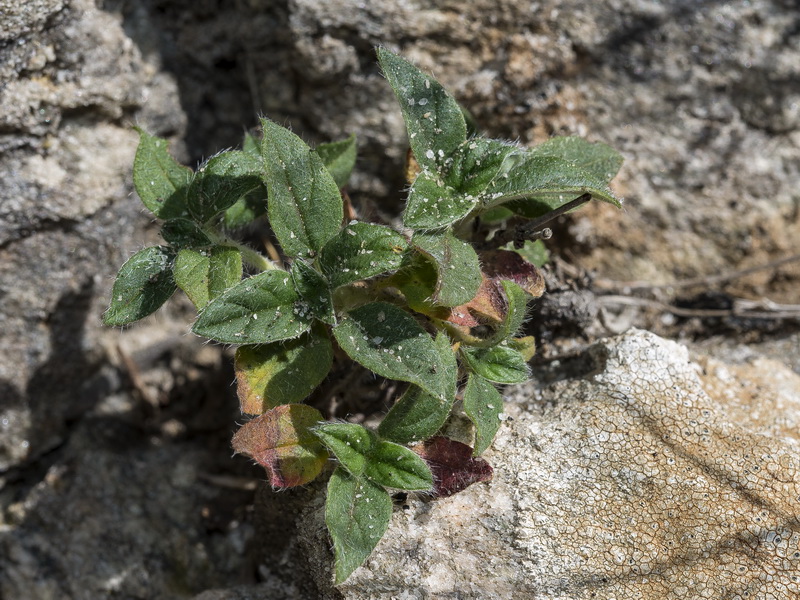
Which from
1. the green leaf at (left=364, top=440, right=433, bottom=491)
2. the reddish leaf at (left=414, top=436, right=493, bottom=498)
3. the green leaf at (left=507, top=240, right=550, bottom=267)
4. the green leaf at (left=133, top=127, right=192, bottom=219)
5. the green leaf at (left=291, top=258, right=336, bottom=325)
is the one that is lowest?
the reddish leaf at (left=414, top=436, right=493, bottom=498)

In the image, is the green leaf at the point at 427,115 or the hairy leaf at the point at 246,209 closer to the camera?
the green leaf at the point at 427,115

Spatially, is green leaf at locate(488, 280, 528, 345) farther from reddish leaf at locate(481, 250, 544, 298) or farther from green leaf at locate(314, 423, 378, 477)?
green leaf at locate(314, 423, 378, 477)

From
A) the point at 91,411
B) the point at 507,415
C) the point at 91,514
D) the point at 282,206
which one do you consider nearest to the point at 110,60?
the point at 282,206

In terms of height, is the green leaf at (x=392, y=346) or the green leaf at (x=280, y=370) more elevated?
the green leaf at (x=392, y=346)

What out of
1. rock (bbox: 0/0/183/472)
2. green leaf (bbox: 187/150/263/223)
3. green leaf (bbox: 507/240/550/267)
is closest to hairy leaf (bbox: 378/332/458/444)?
green leaf (bbox: 507/240/550/267)

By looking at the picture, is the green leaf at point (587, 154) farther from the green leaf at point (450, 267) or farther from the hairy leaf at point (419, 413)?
the hairy leaf at point (419, 413)

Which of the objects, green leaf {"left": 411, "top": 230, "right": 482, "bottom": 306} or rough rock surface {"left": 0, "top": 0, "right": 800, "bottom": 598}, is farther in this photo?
rough rock surface {"left": 0, "top": 0, "right": 800, "bottom": 598}

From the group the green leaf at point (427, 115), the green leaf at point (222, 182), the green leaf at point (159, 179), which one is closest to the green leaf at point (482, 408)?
the green leaf at point (427, 115)

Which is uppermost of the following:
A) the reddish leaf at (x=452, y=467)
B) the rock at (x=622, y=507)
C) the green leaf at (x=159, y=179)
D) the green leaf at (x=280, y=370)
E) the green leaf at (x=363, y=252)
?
the green leaf at (x=159, y=179)
